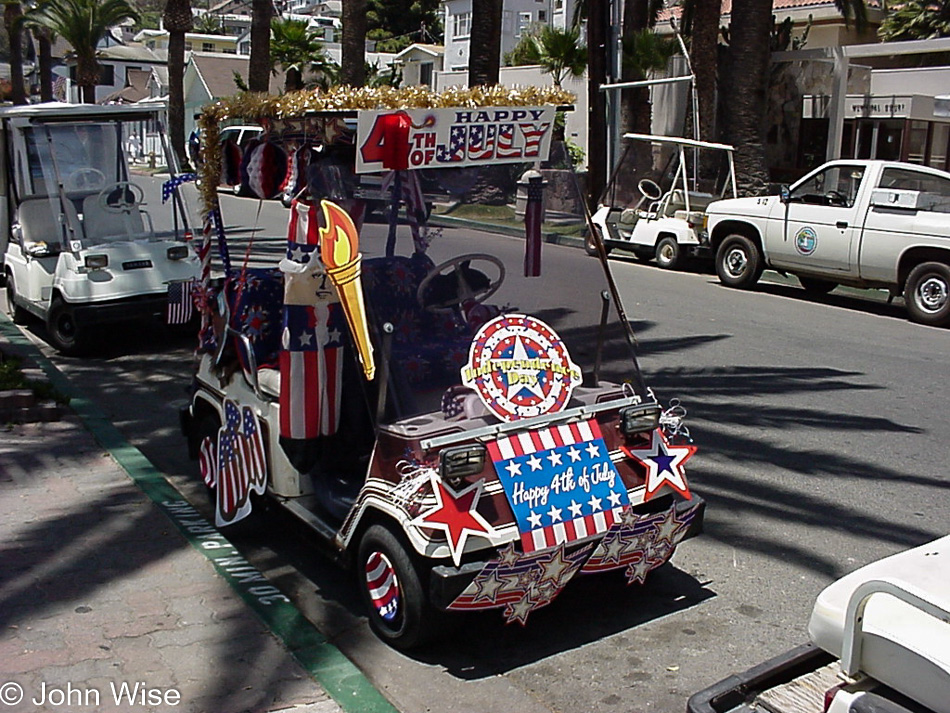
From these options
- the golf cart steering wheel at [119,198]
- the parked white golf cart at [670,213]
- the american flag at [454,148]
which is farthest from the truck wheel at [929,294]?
the american flag at [454,148]

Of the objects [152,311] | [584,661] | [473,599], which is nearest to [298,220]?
[473,599]

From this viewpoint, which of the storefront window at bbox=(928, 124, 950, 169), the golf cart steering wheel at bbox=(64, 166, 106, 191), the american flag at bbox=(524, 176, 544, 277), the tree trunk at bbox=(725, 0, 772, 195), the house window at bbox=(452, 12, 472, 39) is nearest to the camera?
the american flag at bbox=(524, 176, 544, 277)

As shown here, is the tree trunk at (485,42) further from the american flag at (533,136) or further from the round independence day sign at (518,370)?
the round independence day sign at (518,370)

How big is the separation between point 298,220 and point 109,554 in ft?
7.01

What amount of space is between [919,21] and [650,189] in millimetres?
14488

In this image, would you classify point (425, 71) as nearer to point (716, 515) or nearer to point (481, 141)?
point (716, 515)

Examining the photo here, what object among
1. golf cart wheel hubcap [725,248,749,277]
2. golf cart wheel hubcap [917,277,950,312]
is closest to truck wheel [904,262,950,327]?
A: golf cart wheel hubcap [917,277,950,312]

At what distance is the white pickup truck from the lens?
41.3 ft

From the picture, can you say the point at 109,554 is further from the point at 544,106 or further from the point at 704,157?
the point at 704,157

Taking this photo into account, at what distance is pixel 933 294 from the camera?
12.6 m

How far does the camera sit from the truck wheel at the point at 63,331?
10.1 meters

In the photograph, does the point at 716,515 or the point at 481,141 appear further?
the point at 716,515

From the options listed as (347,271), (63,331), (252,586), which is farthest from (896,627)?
(63,331)

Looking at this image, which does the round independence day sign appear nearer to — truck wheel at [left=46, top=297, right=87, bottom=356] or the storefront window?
truck wheel at [left=46, top=297, right=87, bottom=356]
